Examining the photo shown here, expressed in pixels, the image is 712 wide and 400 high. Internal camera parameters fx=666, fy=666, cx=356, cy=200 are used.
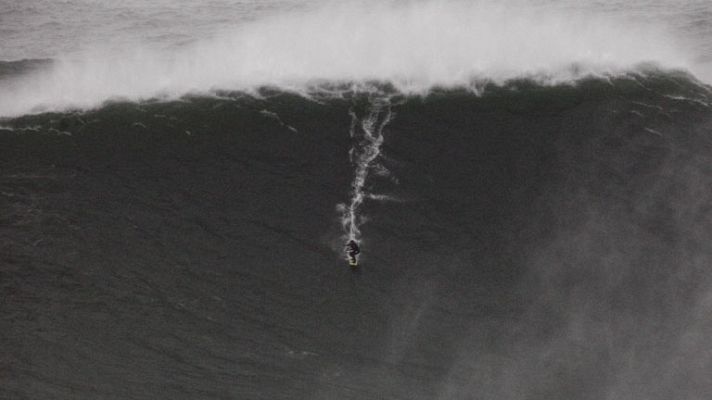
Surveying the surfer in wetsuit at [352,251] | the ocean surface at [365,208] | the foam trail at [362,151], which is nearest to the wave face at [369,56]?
the ocean surface at [365,208]

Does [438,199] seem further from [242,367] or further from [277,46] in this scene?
[277,46]

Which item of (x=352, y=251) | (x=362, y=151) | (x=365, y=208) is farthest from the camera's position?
(x=362, y=151)

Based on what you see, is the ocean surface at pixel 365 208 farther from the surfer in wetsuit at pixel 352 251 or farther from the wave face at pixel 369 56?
the surfer in wetsuit at pixel 352 251

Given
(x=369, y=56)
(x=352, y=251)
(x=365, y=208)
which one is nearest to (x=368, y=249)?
(x=352, y=251)

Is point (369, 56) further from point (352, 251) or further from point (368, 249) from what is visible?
point (352, 251)

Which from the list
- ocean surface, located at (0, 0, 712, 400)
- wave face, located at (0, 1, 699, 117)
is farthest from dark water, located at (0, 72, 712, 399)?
wave face, located at (0, 1, 699, 117)

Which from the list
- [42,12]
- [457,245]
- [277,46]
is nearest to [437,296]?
[457,245]

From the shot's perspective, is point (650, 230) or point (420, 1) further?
point (420, 1)
